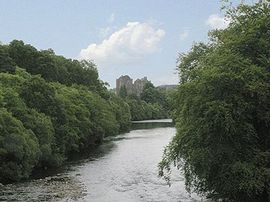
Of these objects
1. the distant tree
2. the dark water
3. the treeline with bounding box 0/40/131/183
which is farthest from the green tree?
the distant tree

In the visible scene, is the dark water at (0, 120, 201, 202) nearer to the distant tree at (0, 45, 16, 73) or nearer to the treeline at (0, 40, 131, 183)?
the treeline at (0, 40, 131, 183)

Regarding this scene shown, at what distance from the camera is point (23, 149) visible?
A: 169 feet

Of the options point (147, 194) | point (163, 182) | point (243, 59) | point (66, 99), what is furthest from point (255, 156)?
point (66, 99)

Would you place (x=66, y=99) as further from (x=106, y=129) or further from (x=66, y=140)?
(x=106, y=129)

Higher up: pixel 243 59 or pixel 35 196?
pixel 243 59

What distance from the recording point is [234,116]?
3025 cm

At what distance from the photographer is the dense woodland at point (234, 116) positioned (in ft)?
97.5

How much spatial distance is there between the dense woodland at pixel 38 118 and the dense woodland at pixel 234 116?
940 inches

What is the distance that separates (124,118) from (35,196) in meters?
107

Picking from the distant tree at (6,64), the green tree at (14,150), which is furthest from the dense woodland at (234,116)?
the distant tree at (6,64)

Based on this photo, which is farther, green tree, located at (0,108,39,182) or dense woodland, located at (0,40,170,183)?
dense woodland, located at (0,40,170,183)

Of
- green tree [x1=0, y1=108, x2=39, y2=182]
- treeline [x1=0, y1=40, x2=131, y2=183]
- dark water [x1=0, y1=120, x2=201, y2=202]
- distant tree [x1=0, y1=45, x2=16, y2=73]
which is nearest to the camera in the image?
dark water [x1=0, y1=120, x2=201, y2=202]

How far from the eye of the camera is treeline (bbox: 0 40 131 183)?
5128cm

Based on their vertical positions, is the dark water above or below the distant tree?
below
